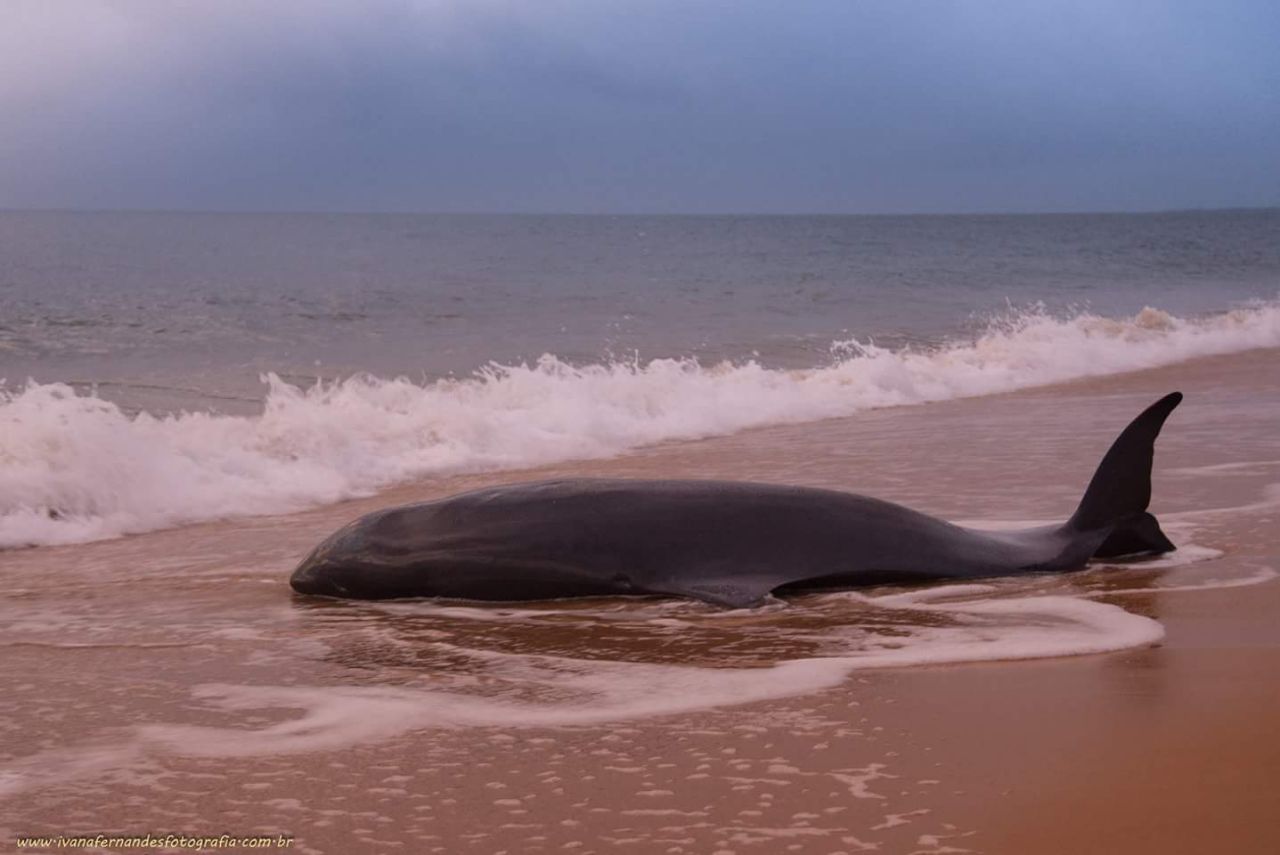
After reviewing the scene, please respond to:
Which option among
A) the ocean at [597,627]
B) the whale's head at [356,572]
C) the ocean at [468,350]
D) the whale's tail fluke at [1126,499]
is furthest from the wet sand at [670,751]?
the ocean at [468,350]

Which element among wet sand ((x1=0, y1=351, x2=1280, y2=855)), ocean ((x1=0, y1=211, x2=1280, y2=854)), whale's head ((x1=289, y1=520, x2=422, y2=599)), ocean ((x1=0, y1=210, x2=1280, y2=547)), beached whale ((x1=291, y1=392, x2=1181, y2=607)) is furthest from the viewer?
ocean ((x1=0, y1=210, x2=1280, y2=547))

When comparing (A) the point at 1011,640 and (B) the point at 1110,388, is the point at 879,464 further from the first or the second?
(B) the point at 1110,388

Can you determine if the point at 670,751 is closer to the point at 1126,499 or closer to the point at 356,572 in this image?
the point at 356,572

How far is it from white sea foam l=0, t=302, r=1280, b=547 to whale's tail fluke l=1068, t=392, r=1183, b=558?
559 centimetres

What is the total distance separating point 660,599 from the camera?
6492mm

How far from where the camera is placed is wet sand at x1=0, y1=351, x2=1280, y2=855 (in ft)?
11.9

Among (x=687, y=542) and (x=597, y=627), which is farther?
(x=687, y=542)

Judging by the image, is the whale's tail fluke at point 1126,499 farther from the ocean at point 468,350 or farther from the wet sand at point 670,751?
the ocean at point 468,350

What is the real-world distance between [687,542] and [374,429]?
669 cm

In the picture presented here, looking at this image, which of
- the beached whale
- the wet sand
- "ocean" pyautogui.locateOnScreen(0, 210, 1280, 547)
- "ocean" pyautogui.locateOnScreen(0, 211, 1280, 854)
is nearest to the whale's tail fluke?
the beached whale

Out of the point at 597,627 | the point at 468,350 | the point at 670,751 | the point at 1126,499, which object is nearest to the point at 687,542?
the point at 597,627

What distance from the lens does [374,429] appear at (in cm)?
1270

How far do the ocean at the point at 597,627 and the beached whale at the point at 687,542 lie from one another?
170 mm

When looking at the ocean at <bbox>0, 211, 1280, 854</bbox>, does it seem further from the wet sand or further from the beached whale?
the beached whale
